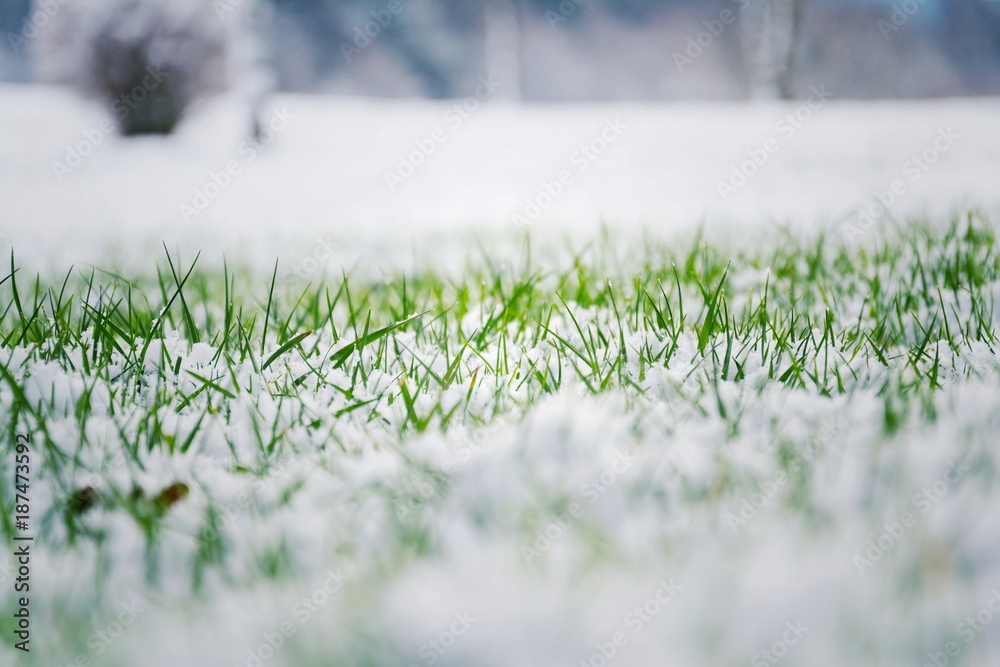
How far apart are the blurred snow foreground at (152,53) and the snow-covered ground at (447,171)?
427 mm

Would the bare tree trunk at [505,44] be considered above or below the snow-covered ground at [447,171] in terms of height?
above

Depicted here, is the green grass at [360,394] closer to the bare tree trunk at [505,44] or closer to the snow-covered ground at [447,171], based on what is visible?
the snow-covered ground at [447,171]

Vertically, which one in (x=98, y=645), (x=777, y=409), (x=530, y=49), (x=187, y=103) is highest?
(x=530, y=49)

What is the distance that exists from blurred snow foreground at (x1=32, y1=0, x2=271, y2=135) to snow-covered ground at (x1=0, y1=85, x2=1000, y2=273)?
427 mm

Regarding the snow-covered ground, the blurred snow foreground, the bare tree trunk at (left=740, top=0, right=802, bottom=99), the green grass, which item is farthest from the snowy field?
the bare tree trunk at (left=740, top=0, right=802, bottom=99)

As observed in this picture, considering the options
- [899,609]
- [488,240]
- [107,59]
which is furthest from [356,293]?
[107,59]

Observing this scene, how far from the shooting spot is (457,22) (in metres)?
18.0

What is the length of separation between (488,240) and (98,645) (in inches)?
131

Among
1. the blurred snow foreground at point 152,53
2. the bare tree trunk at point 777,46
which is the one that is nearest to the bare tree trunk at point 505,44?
the bare tree trunk at point 777,46

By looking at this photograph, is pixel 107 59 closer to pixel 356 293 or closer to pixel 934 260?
pixel 356 293

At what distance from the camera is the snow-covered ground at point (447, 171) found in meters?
4.82

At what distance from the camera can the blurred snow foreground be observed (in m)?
8.77

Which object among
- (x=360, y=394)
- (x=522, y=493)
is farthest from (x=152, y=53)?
(x=522, y=493)

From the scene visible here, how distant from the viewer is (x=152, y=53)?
930 cm
